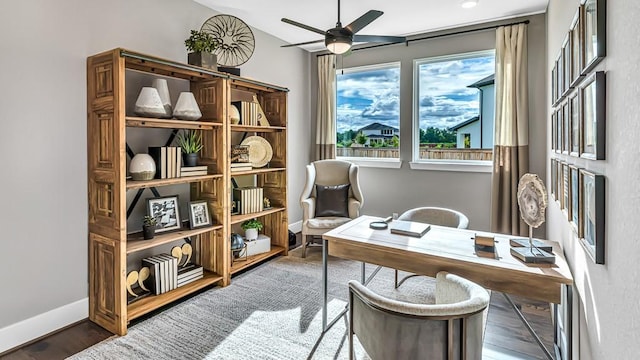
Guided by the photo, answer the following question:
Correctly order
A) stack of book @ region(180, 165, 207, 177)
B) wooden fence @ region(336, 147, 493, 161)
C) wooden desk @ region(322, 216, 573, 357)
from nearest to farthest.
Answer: wooden desk @ region(322, 216, 573, 357)
stack of book @ region(180, 165, 207, 177)
wooden fence @ region(336, 147, 493, 161)

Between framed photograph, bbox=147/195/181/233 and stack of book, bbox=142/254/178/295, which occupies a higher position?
framed photograph, bbox=147/195/181/233

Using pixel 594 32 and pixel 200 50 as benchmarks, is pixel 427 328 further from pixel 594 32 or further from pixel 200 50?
pixel 200 50

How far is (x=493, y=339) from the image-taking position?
237 cm

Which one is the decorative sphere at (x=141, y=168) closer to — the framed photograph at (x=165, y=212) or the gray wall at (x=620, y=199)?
the framed photograph at (x=165, y=212)

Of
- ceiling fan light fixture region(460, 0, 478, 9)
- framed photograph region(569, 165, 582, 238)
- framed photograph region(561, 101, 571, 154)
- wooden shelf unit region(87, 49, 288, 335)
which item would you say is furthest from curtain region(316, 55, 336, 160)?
framed photograph region(569, 165, 582, 238)

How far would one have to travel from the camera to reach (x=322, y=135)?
517 cm

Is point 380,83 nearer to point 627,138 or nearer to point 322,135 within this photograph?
point 322,135

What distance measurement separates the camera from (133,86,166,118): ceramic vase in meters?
2.65

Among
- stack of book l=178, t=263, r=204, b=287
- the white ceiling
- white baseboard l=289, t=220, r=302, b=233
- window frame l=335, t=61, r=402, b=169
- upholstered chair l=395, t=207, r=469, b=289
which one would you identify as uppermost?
the white ceiling

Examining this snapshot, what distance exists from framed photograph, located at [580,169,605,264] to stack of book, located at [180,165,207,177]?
2.67 meters

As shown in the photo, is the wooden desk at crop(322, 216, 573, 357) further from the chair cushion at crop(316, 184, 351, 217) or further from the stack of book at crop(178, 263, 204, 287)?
the chair cushion at crop(316, 184, 351, 217)

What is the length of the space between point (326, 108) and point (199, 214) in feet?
8.72

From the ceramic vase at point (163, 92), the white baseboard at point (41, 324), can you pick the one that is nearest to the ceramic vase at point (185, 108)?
the ceramic vase at point (163, 92)

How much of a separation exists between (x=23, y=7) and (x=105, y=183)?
48.3 inches
